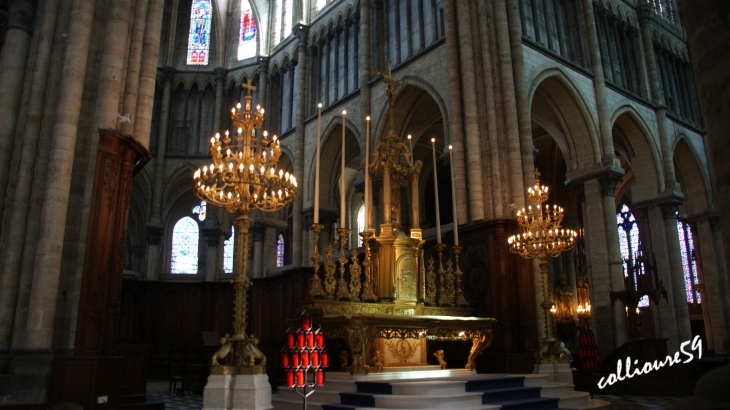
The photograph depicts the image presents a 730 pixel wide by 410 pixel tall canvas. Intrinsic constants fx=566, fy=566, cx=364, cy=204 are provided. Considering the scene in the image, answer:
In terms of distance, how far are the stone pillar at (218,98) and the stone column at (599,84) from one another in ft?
50.8

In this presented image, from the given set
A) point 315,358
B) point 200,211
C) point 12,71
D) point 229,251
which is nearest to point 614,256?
point 315,358

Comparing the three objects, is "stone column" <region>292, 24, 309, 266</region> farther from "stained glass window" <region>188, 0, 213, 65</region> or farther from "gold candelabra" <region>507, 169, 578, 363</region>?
"gold candelabra" <region>507, 169, 578, 363</region>

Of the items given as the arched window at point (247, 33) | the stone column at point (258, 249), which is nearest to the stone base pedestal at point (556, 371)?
the stone column at point (258, 249)

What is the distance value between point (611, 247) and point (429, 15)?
8.63 m

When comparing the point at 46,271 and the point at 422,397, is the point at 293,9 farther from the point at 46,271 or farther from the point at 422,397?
the point at 422,397

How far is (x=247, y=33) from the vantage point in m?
26.8

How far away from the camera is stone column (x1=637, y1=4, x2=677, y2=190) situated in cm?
1960

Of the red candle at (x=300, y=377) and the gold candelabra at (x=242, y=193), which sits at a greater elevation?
the gold candelabra at (x=242, y=193)

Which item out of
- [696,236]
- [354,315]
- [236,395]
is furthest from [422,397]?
[696,236]

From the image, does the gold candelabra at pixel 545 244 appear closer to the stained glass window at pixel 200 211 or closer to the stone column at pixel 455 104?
the stone column at pixel 455 104

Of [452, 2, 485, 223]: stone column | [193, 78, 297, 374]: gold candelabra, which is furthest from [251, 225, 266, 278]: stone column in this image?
[193, 78, 297, 374]: gold candelabra

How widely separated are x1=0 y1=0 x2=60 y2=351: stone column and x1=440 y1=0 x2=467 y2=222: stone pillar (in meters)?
8.97

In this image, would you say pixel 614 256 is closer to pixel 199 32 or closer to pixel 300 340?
pixel 300 340

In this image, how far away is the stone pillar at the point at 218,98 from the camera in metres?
25.3
